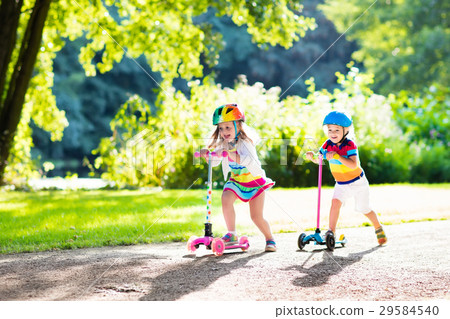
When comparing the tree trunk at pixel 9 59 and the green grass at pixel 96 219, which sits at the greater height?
the tree trunk at pixel 9 59

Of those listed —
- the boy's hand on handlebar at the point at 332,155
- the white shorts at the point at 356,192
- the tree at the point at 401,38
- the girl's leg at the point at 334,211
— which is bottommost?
the girl's leg at the point at 334,211

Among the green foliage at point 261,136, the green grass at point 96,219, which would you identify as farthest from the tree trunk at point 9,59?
the green foliage at point 261,136

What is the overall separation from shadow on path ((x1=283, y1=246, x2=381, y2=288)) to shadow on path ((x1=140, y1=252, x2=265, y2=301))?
0.47 m

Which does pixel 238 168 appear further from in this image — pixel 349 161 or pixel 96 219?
pixel 96 219

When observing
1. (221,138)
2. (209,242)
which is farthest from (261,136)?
(209,242)

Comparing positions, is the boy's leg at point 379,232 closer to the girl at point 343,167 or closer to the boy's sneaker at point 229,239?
the girl at point 343,167

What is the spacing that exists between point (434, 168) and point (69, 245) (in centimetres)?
978

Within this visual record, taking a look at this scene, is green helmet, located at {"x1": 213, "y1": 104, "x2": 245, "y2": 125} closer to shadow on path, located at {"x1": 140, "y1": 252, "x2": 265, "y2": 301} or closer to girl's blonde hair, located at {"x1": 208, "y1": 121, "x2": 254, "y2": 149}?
girl's blonde hair, located at {"x1": 208, "y1": 121, "x2": 254, "y2": 149}

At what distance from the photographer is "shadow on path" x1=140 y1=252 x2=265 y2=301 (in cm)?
358

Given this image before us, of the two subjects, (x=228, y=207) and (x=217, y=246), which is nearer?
(x=217, y=246)

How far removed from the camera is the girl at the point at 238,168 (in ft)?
16.4

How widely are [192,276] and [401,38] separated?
81.3 ft

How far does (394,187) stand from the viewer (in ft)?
34.7

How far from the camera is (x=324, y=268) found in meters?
4.29
